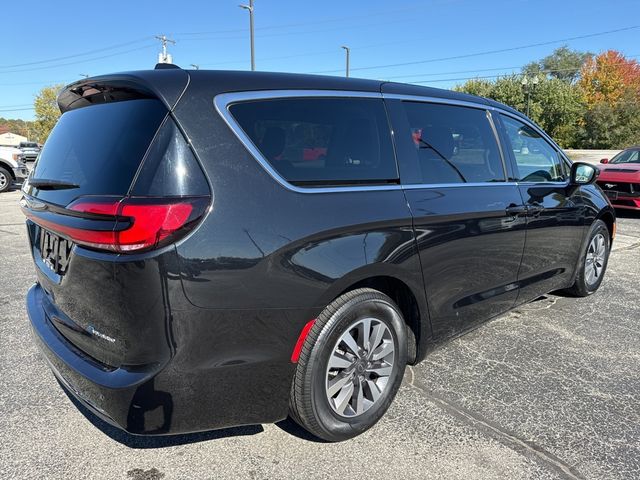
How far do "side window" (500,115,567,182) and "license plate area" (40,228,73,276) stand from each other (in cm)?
301

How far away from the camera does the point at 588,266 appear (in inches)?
186

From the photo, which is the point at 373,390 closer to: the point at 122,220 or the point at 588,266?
the point at 122,220

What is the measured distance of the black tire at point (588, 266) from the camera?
14.8 feet

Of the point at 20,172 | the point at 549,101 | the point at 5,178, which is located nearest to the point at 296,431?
the point at 5,178

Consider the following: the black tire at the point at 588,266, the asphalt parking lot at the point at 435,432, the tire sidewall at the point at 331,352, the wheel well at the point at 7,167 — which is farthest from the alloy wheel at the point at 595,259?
the wheel well at the point at 7,167

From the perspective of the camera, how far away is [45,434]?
2467mm

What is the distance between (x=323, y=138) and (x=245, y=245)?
78cm

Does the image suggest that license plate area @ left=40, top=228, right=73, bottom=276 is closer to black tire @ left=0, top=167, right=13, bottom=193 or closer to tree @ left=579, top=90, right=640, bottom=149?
black tire @ left=0, top=167, right=13, bottom=193

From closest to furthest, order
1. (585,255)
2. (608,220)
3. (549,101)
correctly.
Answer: (585,255)
(608,220)
(549,101)

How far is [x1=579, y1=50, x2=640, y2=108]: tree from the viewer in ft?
194

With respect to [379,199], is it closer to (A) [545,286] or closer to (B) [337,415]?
(B) [337,415]

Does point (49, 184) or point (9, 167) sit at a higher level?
point (49, 184)

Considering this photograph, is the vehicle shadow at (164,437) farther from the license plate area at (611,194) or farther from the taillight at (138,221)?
the license plate area at (611,194)

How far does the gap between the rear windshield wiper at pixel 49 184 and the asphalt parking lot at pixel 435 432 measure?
1.25 metres
